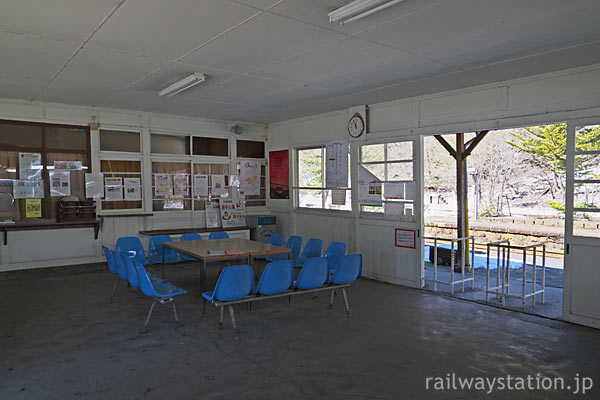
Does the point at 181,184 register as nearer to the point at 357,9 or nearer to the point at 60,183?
the point at 60,183

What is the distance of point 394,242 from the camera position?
681cm

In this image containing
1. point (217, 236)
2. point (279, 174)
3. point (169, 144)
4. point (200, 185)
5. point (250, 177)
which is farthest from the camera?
point (250, 177)

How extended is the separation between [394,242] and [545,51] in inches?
141

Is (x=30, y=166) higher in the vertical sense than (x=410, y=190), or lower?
higher

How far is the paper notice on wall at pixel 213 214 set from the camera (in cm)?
887

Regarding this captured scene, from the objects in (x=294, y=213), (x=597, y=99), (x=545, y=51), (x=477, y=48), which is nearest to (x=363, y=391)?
(x=477, y=48)

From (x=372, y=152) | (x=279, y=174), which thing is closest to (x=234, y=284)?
(x=372, y=152)

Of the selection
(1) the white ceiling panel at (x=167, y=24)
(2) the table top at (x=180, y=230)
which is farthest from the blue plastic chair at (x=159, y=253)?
(1) the white ceiling panel at (x=167, y=24)

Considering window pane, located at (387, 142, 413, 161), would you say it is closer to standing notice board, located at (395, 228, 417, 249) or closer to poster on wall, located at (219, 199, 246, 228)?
standing notice board, located at (395, 228, 417, 249)

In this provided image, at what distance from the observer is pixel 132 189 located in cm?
803

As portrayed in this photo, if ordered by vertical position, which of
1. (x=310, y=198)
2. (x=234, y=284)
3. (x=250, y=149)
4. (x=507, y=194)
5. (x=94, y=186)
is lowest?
(x=234, y=284)

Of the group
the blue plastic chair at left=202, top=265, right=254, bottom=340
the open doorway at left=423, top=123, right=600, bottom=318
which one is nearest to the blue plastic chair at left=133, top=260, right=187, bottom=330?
the blue plastic chair at left=202, top=265, right=254, bottom=340

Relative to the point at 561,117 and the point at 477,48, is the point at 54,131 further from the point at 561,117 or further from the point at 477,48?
the point at 561,117

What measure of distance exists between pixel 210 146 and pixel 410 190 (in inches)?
183
